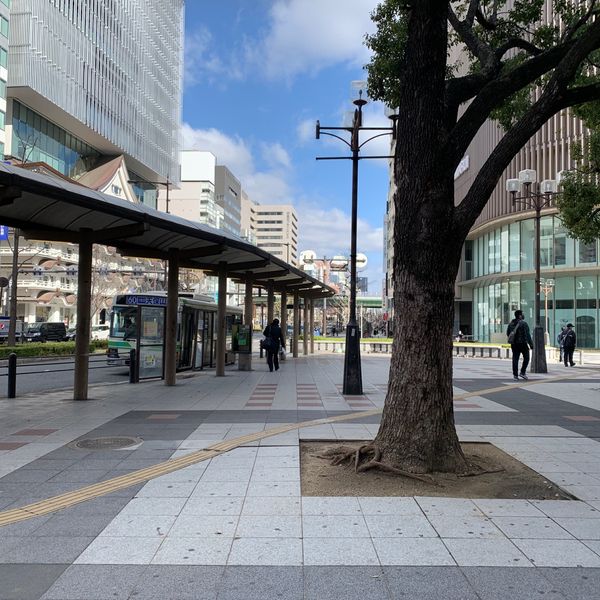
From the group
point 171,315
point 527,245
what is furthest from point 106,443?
point 527,245

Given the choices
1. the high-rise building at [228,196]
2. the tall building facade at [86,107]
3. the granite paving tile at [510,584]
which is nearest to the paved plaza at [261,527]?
the granite paving tile at [510,584]

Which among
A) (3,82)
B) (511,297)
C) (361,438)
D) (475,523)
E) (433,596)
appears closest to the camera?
(433,596)

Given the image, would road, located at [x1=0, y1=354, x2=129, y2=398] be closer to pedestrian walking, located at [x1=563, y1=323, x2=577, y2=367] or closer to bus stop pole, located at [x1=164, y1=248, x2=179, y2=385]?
bus stop pole, located at [x1=164, y1=248, x2=179, y2=385]

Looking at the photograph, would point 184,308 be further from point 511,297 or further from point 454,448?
point 511,297

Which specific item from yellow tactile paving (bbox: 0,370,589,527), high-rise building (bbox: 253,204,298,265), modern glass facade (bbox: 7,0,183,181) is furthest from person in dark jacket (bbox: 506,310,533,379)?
high-rise building (bbox: 253,204,298,265)

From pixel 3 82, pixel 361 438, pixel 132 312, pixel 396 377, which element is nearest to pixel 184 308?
pixel 132 312

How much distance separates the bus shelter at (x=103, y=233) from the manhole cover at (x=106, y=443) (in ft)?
12.0

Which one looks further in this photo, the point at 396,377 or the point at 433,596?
the point at 396,377

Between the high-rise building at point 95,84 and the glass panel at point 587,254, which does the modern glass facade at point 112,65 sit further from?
the glass panel at point 587,254

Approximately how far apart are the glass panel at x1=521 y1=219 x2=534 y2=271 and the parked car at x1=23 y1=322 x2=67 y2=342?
3760 centimetres

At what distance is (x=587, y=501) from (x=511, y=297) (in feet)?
138

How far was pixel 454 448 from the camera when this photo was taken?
6305 millimetres

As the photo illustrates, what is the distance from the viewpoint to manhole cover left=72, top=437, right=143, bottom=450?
7535mm

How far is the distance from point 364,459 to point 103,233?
7921 mm
